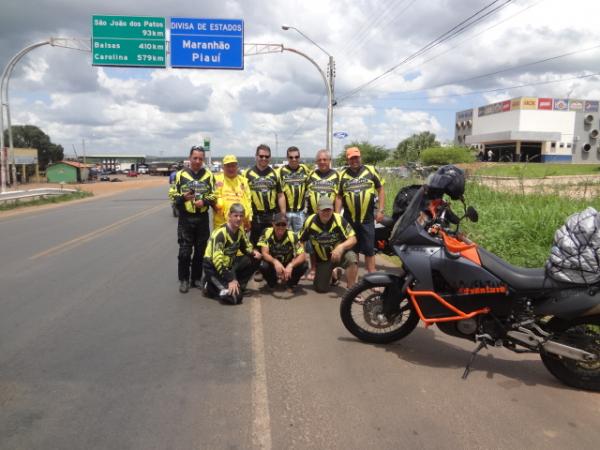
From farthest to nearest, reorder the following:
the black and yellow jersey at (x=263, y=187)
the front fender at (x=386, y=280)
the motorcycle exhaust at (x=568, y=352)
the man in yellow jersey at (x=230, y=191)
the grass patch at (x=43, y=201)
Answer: the grass patch at (x=43, y=201)
the black and yellow jersey at (x=263, y=187)
the man in yellow jersey at (x=230, y=191)
the front fender at (x=386, y=280)
the motorcycle exhaust at (x=568, y=352)

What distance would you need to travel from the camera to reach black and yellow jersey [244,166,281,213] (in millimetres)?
7059

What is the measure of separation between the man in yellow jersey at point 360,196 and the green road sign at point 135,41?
1626cm

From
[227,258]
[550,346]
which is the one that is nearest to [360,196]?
[227,258]

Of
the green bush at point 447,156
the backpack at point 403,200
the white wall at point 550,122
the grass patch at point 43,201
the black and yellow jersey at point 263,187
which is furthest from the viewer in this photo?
the white wall at point 550,122

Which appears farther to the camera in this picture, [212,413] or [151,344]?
[151,344]

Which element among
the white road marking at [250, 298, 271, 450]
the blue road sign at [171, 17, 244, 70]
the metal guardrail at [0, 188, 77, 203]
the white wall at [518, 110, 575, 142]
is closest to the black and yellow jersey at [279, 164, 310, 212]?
the white road marking at [250, 298, 271, 450]

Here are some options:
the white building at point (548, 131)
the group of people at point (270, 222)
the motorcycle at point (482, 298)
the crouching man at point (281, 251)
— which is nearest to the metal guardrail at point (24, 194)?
the group of people at point (270, 222)

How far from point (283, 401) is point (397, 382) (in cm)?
95

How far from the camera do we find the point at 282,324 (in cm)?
534

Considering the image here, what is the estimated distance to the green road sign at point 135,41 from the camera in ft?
66.4

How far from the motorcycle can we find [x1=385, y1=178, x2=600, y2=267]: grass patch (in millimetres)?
3050

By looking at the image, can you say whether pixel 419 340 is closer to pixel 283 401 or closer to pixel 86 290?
pixel 283 401

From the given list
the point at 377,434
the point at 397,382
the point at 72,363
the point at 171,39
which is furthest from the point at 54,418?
the point at 171,39

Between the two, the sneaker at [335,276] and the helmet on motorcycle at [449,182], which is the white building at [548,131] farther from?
the helmet on motorcycle at [449,182]
